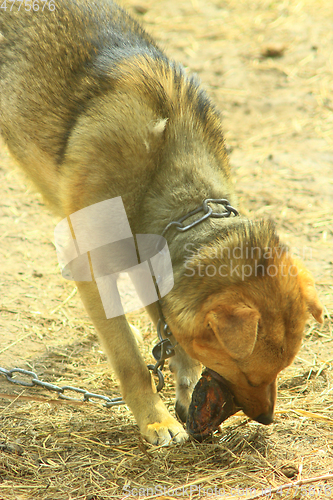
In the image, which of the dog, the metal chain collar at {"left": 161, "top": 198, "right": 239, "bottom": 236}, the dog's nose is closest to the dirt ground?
the dog's nose

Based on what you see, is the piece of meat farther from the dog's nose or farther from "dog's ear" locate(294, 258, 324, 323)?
"dog's ear" locate(294, 258, 324, 323)

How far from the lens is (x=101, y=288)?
368cm

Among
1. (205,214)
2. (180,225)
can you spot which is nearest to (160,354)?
(180,225)

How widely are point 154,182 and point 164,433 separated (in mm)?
1694

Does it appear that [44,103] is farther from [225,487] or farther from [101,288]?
[225,487]

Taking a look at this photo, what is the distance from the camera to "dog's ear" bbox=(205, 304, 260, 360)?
2.71 m

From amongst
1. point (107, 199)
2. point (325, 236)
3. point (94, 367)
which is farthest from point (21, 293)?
point (325, 236)

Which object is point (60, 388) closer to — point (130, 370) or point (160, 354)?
point (130, 370)

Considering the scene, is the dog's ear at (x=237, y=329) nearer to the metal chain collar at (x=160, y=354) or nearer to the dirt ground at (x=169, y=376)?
the metal chain collar at (x=160, y=354)

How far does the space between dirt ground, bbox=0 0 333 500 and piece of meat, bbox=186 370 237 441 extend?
154 millimetres

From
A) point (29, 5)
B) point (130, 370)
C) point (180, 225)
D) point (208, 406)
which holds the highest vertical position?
point (29, 5)

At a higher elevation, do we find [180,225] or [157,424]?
[180,225]

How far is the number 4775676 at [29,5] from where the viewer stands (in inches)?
163

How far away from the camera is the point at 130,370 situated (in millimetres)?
3658
